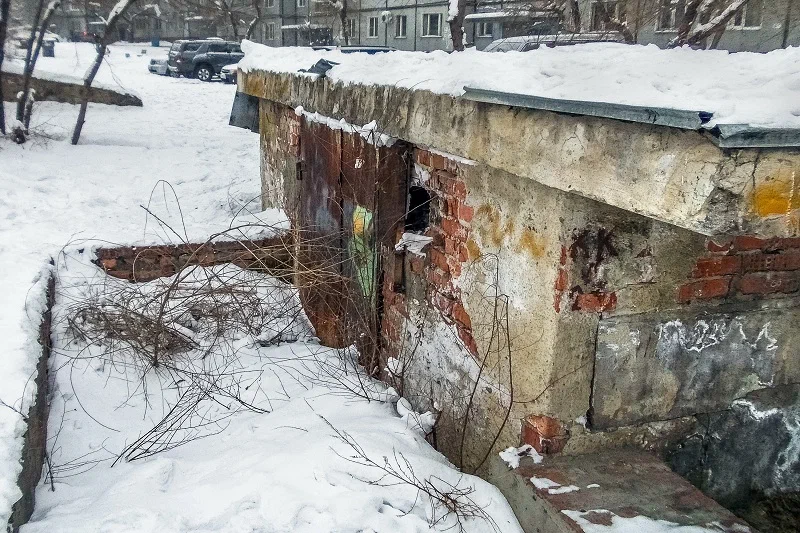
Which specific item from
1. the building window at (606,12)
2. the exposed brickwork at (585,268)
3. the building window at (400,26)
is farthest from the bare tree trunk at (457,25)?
the building window at (400,26)

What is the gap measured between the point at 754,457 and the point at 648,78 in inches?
76.3

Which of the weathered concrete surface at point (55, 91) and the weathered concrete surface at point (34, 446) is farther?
the weathered concrete surface at point (55, 91)

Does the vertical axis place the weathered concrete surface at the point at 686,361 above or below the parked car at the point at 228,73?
below

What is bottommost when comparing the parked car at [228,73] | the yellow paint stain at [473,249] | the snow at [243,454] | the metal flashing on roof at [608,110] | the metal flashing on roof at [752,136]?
the snow at [243,454]

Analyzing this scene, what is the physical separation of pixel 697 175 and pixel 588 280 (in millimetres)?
827

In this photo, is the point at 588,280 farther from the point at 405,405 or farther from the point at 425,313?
the point at 405,405

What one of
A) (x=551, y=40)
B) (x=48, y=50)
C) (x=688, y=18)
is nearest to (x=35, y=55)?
(x=551, y=40)

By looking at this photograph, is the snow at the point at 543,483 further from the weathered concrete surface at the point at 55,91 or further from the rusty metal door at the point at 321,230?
the weathered concrete surface at the point at 55,91

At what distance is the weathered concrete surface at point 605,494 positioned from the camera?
2.32 metres

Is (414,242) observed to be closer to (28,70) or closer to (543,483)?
(543,483)

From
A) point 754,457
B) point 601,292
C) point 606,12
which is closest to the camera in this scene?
point 601,292

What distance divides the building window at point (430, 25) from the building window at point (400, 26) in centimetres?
135

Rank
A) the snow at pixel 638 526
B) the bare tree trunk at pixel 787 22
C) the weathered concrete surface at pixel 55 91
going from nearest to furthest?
Answer: 1. the snow at pixel 638 526
2. the weathered concrete surface at pixel 55 91
3. the bare tree trunk at pixel 787 22

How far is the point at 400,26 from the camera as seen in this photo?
29.8 metres
